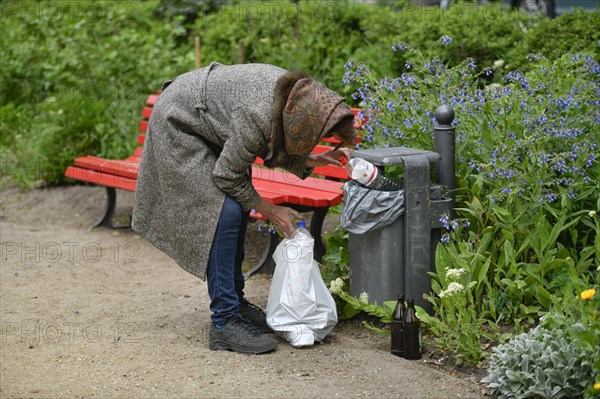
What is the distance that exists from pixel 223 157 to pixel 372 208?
769 mm

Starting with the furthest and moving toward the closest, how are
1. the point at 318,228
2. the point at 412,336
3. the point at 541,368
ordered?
the point at 318,228 < the point at 412,336 < the point at 541,368

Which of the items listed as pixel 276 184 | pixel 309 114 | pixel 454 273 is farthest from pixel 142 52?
pixel 454 273

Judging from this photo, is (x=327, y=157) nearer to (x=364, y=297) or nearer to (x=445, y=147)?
(x=445, y=147)

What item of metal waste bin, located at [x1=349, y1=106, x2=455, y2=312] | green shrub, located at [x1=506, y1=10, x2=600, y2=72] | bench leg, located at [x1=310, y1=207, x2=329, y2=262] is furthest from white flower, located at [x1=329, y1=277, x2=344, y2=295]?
green shrub, located at [x1=506, y1=10, x2=600, y2=72]

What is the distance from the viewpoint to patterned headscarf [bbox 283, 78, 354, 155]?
4.01 m

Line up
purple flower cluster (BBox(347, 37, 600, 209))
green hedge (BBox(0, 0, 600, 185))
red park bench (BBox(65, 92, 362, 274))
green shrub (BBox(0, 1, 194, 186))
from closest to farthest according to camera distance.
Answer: purple flower cluster (BBox(347, 37, 600, 209)), red park bench (BBox(65, 92, 362, 274)), green hedge (BBox(0, 0, 600, 185)), green shrub (BBox(0, 1, 194, 186))

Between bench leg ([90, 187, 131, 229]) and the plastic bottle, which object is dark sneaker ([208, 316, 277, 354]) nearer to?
the plastic bottle

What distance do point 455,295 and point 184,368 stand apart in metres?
1.26

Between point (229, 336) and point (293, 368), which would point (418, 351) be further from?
point (229, 336)

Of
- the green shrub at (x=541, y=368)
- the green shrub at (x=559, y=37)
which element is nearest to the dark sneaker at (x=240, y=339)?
the green shrub at (x=541, y=368)

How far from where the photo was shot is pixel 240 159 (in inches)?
161

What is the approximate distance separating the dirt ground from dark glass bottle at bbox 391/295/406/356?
0.06 metres

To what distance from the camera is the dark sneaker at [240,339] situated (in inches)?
171

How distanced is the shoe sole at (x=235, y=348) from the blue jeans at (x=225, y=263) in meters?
0.10
